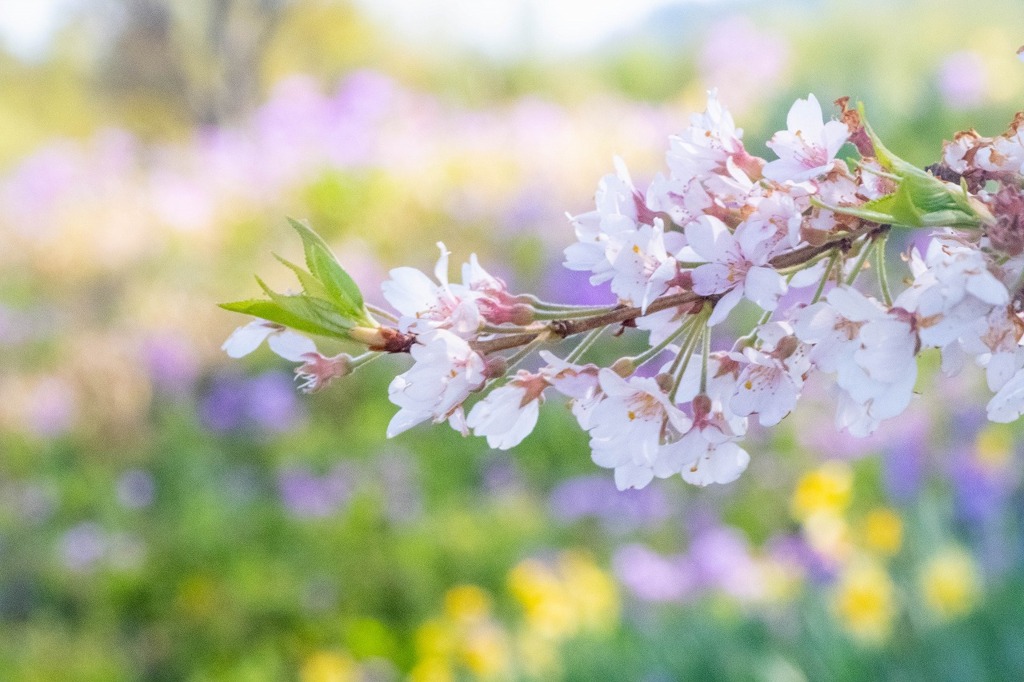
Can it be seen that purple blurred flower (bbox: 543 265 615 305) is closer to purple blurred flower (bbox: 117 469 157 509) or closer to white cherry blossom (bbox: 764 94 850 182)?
purple blurred flower (bbox: 117 469 157 509)

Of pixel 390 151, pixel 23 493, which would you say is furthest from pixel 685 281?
pixel 390 151

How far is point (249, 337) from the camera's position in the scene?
1.70 ft

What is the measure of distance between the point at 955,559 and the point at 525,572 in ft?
3.87

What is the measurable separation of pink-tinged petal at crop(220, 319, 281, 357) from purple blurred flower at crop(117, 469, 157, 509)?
13.5 feet

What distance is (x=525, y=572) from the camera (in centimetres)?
305

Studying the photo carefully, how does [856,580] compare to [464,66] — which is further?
[464,66]

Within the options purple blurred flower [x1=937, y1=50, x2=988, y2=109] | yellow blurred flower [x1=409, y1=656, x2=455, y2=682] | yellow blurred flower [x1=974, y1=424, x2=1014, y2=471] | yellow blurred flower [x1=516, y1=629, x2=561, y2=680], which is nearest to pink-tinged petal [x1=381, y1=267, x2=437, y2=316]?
yellow blurred flower [x1=516, y1=629, x2=561, y2=680]

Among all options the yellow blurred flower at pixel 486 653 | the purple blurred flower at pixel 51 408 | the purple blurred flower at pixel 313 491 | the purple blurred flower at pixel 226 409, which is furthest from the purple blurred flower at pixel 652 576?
the purple blurred flower at pixel 51 408

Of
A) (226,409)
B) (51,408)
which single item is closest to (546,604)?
(226,409)

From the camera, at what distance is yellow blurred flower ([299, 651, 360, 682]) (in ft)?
9.84

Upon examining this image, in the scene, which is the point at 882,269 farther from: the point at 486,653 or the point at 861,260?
the point at 486,653

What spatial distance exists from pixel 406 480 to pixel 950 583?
2364 mm

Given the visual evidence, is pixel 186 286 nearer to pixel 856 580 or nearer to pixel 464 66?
pixel 856 580

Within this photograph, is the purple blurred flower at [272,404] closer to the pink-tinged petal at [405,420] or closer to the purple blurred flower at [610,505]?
the purple blurred flower at [610,505]
